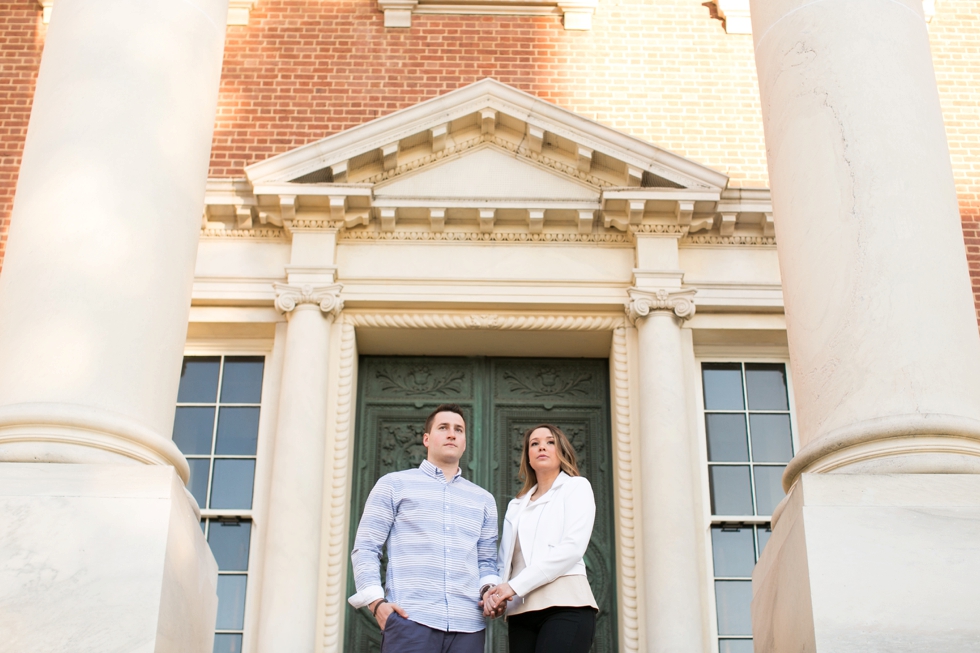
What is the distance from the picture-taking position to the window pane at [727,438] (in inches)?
342

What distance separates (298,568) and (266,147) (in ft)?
12.4

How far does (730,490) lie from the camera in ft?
28.2

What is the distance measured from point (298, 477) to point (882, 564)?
5057 millimetres

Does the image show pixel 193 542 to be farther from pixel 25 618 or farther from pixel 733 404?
pixel 733 404

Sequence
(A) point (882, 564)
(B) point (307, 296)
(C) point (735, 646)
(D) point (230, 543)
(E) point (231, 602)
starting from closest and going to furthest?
Answer: (A) point (882, 564)
(C) point (735, 646)
(E) point (231, 602)
(D) point (230, 543)
(B) point (307, 296)

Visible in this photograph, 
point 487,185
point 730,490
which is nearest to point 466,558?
point 730,490

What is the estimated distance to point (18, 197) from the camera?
183 inches

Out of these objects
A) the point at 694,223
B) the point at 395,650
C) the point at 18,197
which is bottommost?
the point at 395,650

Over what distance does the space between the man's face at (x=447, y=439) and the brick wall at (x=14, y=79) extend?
231 inches

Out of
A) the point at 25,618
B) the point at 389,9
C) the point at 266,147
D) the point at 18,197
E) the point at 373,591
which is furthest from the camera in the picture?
the point at 389,9

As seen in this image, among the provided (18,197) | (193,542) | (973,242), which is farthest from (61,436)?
(973,242)

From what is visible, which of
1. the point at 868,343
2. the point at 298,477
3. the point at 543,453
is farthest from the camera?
the point at 298,477

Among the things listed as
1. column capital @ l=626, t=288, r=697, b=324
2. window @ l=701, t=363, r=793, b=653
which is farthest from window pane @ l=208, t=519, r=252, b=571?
window @ l=701, t=363, r=793, b=653

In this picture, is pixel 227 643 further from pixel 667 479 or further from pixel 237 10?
pixel 237 10
